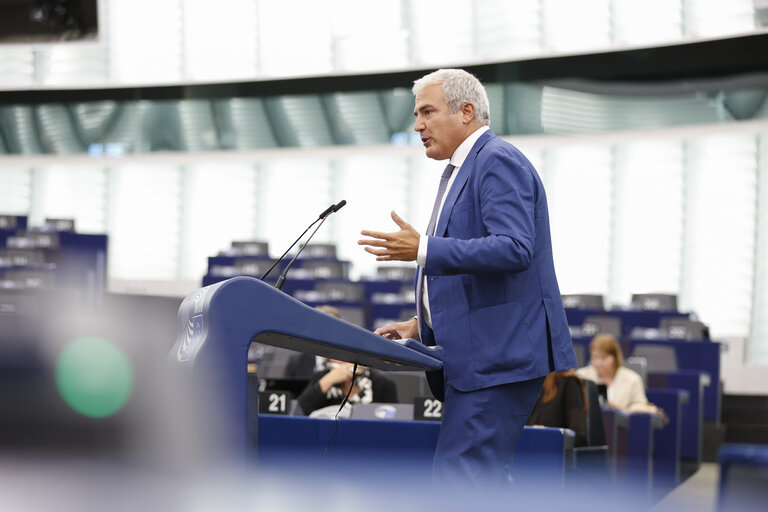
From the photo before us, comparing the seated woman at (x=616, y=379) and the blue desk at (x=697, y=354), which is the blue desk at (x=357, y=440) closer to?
the seated woman at (x=616, y=379)

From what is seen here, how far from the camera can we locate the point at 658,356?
23.6 feet

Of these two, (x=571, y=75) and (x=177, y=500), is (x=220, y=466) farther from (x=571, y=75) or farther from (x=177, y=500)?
(x=571, y=75)

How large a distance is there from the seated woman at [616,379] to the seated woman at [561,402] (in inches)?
55.2

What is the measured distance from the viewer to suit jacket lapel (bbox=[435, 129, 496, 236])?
1792 millimetres

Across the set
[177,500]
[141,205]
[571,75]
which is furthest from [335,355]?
[141,205]

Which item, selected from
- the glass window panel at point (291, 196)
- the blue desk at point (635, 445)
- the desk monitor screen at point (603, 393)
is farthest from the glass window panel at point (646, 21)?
the blue desk at point (635, 445)

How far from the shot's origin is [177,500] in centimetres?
93

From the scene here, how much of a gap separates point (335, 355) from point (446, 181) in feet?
1.57

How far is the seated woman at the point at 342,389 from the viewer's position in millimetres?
3916

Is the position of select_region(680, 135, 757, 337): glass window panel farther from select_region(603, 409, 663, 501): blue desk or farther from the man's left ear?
the man's left ear

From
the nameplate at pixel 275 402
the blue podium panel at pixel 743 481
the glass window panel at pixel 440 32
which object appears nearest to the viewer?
the blue podium panel at pixel 743 481

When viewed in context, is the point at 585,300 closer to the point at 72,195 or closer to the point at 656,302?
the point at 656,302

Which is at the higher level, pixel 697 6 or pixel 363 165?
pixel 697 6

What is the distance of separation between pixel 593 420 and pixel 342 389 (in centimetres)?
115
